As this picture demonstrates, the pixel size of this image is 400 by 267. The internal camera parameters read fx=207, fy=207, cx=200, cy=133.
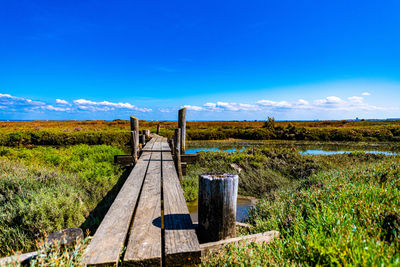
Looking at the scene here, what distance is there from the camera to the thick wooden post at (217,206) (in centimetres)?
233

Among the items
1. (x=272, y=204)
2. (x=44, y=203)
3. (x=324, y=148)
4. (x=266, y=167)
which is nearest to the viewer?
(x=44, y=203)

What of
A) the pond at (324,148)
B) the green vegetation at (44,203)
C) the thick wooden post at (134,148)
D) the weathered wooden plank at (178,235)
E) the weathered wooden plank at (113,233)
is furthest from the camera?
the pond at (324,148)

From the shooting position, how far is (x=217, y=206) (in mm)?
2352

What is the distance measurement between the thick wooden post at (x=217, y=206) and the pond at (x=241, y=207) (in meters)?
3.87

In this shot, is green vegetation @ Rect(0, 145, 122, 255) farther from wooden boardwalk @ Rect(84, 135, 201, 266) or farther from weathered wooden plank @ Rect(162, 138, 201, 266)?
weathered wooden plank @ Rect(162, 138, 201, 266)

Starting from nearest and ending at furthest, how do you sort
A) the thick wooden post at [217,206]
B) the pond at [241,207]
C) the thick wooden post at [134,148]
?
the thick wooden post at [217,206]
the pond at [241,207]
the thick wooden post at [134,148]

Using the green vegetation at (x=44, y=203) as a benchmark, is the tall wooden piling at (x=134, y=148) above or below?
above

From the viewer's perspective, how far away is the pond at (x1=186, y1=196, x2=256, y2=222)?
→ 6264mm

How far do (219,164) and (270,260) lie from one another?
1005 centimetres

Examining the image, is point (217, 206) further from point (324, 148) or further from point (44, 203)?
point (324, 148)

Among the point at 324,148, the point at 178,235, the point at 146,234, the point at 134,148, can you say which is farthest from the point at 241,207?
the point at 324,148

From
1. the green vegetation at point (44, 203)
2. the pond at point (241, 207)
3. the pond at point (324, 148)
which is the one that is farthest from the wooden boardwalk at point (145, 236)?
the pond at point (324, 148)

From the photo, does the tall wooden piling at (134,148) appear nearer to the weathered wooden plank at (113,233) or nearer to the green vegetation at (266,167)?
the green vegetation at (266,167)

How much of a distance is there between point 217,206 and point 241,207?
5.29 meters
